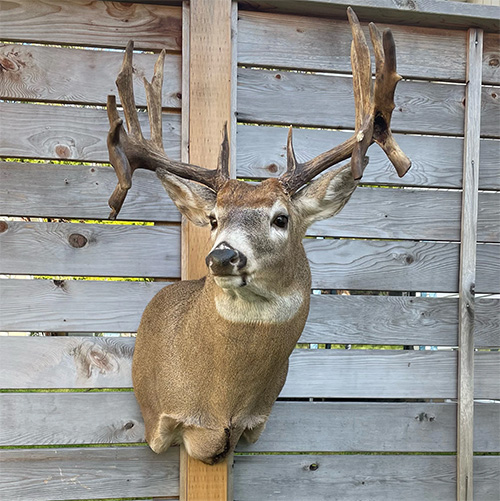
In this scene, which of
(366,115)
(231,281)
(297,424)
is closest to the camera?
(231,281)

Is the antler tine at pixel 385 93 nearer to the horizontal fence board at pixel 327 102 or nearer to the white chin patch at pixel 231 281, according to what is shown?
the white chin patch at pixel 231 281

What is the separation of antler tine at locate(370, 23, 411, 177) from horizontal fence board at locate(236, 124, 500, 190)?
0.88 meters

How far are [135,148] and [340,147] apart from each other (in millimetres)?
868

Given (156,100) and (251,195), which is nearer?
(251,195)

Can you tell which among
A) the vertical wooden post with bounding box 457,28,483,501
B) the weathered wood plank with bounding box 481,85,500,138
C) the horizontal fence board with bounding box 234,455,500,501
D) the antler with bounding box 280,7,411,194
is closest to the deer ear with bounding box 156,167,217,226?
the antler with bounding box 280,7,411,194

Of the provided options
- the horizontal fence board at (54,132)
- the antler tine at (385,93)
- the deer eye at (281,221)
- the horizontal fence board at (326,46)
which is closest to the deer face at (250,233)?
the deer eye at (281,221)

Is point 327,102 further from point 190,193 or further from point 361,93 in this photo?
point 190,193

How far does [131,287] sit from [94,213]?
0.43 metres

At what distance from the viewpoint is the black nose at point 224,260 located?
1895mm

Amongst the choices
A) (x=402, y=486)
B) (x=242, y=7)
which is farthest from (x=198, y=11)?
(x=402, y=486)

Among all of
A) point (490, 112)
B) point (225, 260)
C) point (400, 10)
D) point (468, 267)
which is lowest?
point (468, 267)

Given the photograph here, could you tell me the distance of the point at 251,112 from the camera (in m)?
3.09

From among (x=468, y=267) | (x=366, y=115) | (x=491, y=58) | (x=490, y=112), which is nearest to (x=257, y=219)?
(x=366, y=115)

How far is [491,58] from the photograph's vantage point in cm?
330
